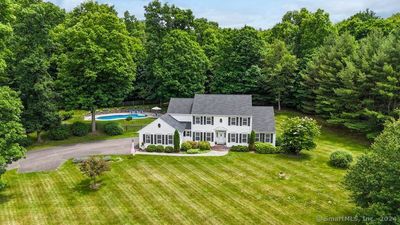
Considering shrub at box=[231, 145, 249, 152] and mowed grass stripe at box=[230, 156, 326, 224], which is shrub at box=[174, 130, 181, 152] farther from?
mowed grass stripe at box=[230, 156, 326, 224]

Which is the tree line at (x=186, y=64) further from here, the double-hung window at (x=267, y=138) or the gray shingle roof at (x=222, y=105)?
the double-hung window at (x=267, y=138)

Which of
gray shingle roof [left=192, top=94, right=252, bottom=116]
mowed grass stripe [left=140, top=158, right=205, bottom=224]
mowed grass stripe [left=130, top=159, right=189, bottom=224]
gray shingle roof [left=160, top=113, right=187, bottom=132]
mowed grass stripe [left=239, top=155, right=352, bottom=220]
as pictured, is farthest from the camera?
gray shingle roof [left=192, top=94, right=252, bottom=116]

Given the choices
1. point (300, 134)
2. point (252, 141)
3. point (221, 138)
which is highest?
point (300, 134)

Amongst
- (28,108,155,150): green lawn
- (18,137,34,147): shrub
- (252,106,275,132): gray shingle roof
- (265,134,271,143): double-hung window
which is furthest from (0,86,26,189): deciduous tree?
(265,134,271,143): double-hung window

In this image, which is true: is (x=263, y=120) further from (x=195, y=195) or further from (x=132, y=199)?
(x=132, y=199)

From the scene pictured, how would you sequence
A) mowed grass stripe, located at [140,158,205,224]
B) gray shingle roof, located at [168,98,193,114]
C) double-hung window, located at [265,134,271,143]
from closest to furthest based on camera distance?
mowed grass stripe, located at [140,158,205,224], double-hung window, located at [265,134,271,143], gray shingle roof, located at [168,98,193,114]

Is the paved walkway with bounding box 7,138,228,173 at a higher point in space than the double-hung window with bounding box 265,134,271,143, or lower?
lower

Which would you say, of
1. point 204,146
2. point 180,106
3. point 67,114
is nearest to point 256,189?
point 204,146
